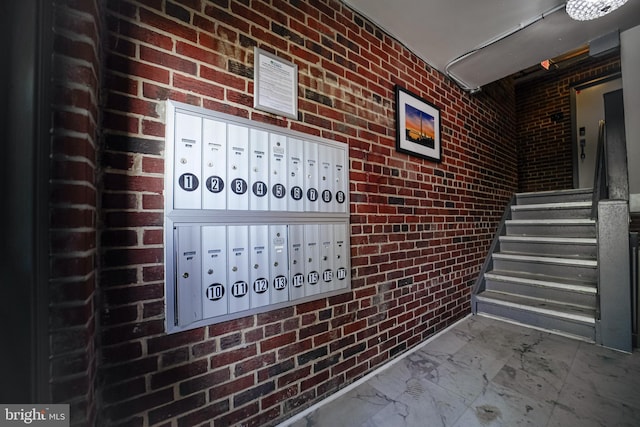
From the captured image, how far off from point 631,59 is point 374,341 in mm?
3220

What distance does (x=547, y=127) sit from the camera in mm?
4641

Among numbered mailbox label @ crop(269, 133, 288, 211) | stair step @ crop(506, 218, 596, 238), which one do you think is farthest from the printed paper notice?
stair step @ crop(506, 218, 596, 238)

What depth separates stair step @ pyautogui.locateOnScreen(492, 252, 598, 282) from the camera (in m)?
2.50

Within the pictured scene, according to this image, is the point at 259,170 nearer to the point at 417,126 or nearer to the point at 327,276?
the point at 327,276

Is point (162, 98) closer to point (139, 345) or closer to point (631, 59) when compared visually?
point (139, 345)

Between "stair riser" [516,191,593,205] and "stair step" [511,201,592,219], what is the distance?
92mm

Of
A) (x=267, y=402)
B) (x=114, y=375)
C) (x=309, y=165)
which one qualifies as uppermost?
(x=309, y=165)

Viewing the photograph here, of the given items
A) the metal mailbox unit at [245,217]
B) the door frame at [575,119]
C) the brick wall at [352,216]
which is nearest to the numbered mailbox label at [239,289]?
the metal mailbox unit at [245,217]

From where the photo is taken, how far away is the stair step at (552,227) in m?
2.78

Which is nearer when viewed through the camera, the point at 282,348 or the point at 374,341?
the point at 282,348

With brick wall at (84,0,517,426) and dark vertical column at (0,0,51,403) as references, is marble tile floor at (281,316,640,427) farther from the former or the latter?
dark vertical column at (0,0,51,403)

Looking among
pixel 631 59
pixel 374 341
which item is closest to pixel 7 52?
pixel 374 341

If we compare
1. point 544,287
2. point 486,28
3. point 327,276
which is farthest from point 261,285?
point 544,287

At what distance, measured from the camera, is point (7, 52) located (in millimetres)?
689
